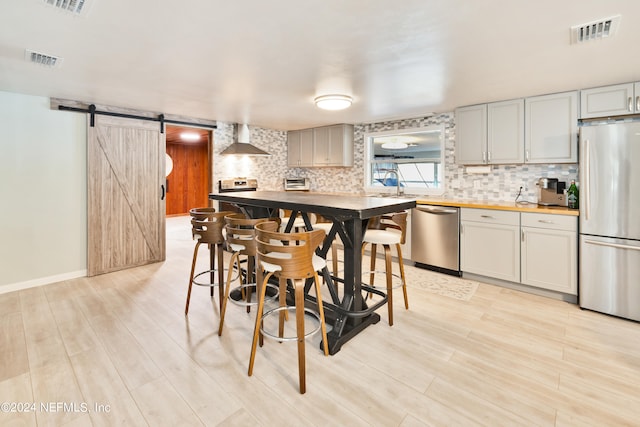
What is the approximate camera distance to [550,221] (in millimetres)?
3244

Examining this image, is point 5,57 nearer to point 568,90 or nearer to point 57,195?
point 57,195

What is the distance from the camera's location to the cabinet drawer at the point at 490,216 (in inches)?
137

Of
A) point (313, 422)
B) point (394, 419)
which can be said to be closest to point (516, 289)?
point (394, 419)

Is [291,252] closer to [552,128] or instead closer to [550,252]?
[550,252]

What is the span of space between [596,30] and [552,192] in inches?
78.8

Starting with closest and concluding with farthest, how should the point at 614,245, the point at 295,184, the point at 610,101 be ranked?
the point at 614,245
the point at 610,101
the point at 295,184

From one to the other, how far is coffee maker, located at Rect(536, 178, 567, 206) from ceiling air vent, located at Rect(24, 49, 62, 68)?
5.03 meters

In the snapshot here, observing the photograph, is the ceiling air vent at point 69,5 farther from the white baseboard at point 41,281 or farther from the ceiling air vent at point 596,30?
the white baseboard at point 41,281

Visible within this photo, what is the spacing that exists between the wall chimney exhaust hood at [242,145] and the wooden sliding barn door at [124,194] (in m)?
1.15

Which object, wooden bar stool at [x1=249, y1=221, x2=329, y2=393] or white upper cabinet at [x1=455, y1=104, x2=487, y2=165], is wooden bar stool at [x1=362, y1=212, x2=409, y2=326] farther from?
white upper cabinet at [x1=455, y1=104, x2=487, y2=165]

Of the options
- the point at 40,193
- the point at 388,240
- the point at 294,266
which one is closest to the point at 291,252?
the point at 294,266

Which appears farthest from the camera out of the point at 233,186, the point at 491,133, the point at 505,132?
the point at 233,186

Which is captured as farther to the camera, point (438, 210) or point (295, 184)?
point (295, 184)

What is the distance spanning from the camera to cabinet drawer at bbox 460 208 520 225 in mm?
3488
